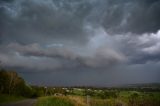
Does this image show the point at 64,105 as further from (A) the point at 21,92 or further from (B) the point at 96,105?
(A) the point at 21,92

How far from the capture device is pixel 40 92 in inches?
3654

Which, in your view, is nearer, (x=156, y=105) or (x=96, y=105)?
(x=156, y=105)

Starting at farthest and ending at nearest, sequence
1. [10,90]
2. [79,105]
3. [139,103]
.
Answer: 1. [10,90]
2. [139,103]
3. [79,105]

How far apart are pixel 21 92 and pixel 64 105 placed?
5704 cm

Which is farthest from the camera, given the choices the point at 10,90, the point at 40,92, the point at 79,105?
the point at 40,92

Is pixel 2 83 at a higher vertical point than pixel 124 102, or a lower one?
higher

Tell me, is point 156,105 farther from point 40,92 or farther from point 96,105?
point 40,92

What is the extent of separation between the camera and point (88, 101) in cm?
2891

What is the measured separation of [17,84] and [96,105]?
5476cm

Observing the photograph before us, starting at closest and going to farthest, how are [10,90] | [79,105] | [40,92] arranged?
[79,105]
[10,90]
[40,92]

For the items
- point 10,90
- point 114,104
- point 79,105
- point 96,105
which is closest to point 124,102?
point 114,104

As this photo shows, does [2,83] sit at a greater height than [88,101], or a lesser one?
greater

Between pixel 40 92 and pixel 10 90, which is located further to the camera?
pixel 40 92

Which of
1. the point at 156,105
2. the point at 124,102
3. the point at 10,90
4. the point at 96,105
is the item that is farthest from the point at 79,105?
the point at 10,90
